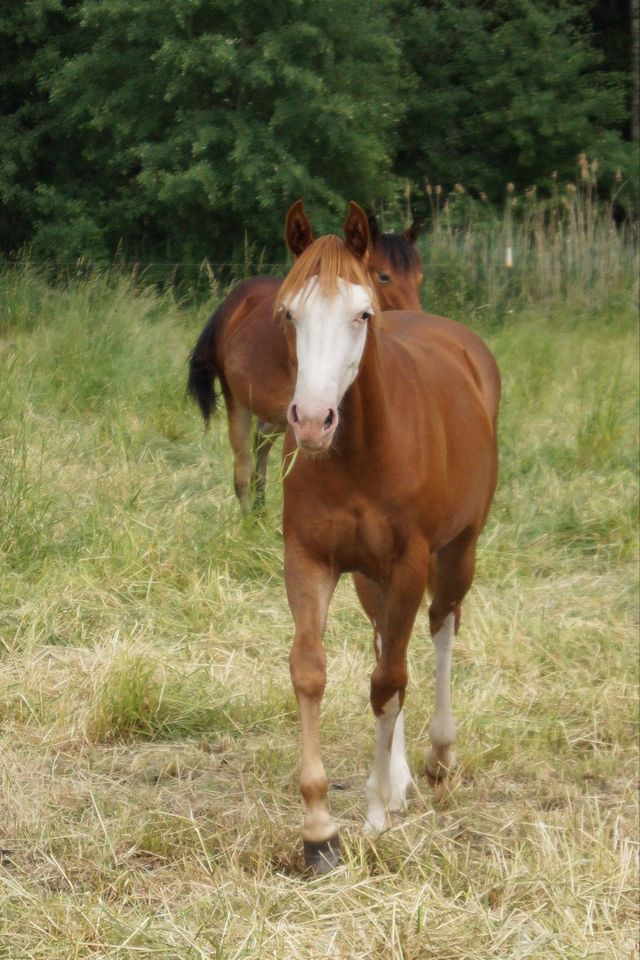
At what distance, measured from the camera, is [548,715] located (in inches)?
169

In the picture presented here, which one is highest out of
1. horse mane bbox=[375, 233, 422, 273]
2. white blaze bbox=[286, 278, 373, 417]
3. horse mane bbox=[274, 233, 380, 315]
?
horse mane bbox=[274, 233, 380, 315]

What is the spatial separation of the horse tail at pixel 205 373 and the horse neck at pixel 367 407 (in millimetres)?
3464

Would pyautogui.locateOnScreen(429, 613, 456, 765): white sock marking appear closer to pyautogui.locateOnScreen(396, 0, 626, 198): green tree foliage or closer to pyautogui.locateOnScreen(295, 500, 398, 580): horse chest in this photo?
pyautogui.locateOnScreen(295, 500, 398, 580): horse chest

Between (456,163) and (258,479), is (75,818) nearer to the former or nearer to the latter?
(258,479)

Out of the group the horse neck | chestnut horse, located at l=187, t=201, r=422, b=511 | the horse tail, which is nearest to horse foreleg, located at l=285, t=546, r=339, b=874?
the horse neck

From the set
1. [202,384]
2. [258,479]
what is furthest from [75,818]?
[202,384]

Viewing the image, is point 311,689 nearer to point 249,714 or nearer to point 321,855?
point 321,855

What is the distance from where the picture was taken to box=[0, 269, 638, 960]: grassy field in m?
2.79

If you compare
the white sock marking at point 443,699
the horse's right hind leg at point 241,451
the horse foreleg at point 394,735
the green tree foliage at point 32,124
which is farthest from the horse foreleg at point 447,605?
the green tree foliage at point 32,124

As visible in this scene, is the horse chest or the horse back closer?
the horse chest

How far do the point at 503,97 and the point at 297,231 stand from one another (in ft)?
56.8

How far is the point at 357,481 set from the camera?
3.19 metres

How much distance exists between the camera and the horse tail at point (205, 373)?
263 inches

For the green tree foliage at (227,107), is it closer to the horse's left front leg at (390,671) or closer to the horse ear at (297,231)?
the horse ear at (297,231)
